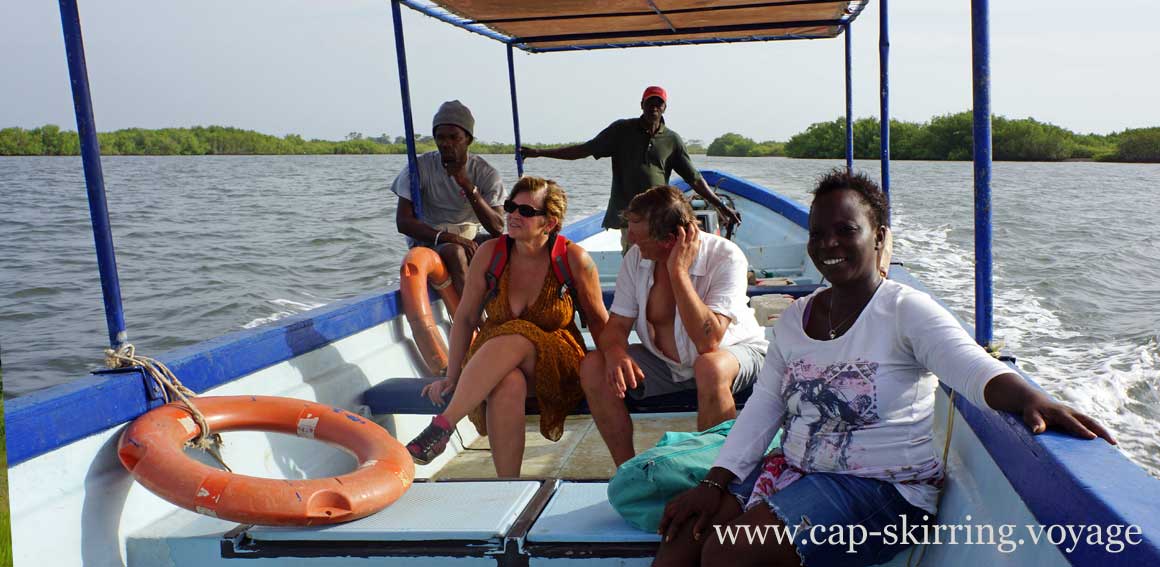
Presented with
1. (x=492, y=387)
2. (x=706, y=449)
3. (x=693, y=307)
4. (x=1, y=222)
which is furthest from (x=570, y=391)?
(x=1, y=222)

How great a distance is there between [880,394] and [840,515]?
25 centimetres

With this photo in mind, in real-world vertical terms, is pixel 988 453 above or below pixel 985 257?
below

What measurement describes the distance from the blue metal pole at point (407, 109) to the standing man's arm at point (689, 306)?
6.06 ft

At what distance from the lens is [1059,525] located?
1.50 m

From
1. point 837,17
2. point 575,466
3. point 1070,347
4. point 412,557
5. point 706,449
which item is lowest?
point 1070,347

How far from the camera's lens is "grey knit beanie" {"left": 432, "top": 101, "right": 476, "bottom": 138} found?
4.21m

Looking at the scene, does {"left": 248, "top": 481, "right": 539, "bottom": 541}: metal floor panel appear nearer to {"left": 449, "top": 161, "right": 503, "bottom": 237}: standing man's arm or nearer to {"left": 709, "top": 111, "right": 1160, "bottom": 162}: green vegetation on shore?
{"left": 449, "top": 161, "right": 503, "bottom": 237}: standing man's arm

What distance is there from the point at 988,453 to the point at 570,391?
1.53 meters

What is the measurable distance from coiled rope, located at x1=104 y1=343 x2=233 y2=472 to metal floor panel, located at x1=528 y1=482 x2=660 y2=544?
95 centimetres

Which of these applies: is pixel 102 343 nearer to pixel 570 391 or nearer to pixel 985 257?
pixel 570 391

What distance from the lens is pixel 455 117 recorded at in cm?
424

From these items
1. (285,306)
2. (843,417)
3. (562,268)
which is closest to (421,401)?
(562,268)

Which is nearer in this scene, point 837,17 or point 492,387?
point 492,387

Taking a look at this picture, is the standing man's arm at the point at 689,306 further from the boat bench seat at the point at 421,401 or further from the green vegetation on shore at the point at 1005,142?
the green vegetation on shore at the point at 1005,142
